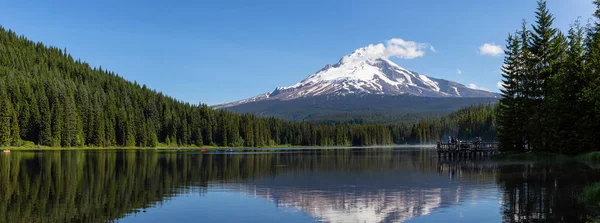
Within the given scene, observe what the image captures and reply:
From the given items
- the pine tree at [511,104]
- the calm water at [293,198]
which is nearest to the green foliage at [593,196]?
the calm water at [293,198]

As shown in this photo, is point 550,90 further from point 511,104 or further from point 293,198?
point 293,198

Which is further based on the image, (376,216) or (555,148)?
(555,148)

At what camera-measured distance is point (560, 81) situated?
227 ft

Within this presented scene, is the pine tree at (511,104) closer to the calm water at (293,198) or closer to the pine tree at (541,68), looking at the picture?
the pine tree at (541,68)

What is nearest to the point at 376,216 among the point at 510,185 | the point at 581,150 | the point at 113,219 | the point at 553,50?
the point at 113,219

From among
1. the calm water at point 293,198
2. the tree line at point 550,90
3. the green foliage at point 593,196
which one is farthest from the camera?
the tree line at point 550,90

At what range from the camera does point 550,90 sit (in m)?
75.2

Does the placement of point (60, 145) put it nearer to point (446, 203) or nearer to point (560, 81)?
point (560, 81)

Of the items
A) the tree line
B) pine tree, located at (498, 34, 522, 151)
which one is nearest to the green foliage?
the tree line

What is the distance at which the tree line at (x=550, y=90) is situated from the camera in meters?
66.8

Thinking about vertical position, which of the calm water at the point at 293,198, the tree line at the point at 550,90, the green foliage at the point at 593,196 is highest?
the tree line at the point at 550,90

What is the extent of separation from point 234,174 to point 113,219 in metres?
30.6

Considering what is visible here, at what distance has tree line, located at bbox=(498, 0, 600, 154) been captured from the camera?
219 feet

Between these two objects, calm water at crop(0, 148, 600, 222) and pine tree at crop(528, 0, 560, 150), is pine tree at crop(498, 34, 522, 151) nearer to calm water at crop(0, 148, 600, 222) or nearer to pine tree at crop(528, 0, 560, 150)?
pine tree at crop(528, 0, 560, 150)
